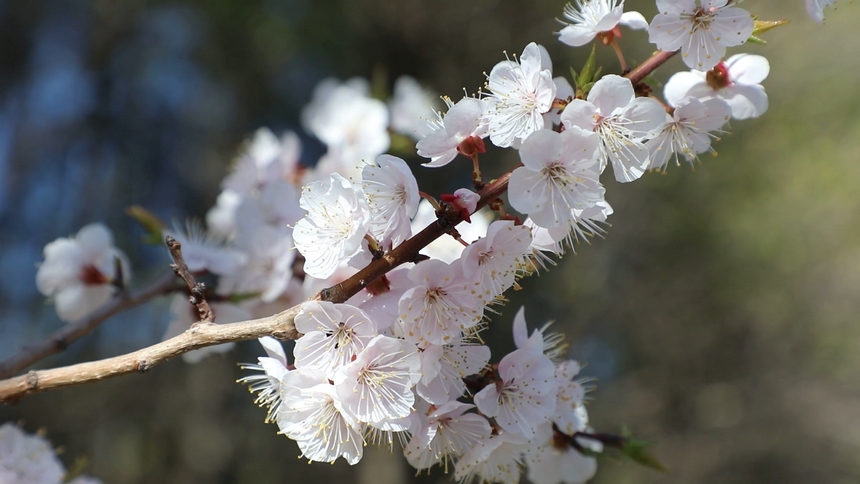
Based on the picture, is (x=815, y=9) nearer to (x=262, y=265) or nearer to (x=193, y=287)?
(x=193, y=287)

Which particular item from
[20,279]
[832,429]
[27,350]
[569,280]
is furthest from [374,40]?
[832,429]

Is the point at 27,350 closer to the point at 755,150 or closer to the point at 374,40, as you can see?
the point at 374,40

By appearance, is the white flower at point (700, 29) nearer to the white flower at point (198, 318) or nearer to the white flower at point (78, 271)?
the white flower at point (198, 318)

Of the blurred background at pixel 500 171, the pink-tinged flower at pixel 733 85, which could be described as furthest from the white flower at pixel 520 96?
the blurred background at pixel 500 171

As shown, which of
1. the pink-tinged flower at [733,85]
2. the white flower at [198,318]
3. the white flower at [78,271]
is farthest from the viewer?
the white flower at [78,271]

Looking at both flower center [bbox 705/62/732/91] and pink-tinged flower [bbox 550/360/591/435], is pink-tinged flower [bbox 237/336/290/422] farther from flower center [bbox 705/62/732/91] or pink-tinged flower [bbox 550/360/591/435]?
flower center [bbox 705/62/732/91]

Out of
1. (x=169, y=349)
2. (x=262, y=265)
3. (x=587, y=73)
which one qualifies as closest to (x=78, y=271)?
(x=262, y=265)
